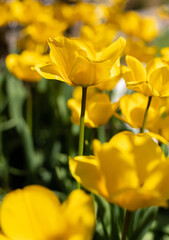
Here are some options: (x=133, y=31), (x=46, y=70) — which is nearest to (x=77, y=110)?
(x=46, y=70)

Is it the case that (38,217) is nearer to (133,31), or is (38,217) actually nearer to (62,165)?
(62,165)

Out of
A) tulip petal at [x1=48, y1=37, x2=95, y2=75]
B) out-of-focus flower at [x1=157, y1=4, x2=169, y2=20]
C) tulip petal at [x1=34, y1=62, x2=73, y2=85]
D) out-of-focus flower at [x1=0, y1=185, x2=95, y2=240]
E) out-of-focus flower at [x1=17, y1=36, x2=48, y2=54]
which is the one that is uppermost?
out-of-focus flower at [x1=157, y1=4, x2=169, y2=20]

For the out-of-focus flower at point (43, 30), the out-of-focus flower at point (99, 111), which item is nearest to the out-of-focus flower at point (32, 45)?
the out-of-focus flower at point (43, 30)

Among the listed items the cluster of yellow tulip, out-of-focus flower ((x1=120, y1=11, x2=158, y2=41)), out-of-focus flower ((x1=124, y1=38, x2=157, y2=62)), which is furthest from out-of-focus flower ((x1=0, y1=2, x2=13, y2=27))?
the cluster of yellow tulip

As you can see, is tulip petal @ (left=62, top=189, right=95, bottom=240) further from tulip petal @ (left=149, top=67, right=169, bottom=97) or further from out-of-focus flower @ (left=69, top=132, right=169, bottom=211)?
tulip petal @ (left=149, top=67, right=169, bottom=97)

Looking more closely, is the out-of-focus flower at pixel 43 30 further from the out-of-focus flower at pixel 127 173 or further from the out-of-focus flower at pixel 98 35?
the out-of-focus flower at pixel 127 173

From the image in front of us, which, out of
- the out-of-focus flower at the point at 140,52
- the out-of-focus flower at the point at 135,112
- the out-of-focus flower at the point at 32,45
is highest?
the out-of-focus flower at the point at 140,52
